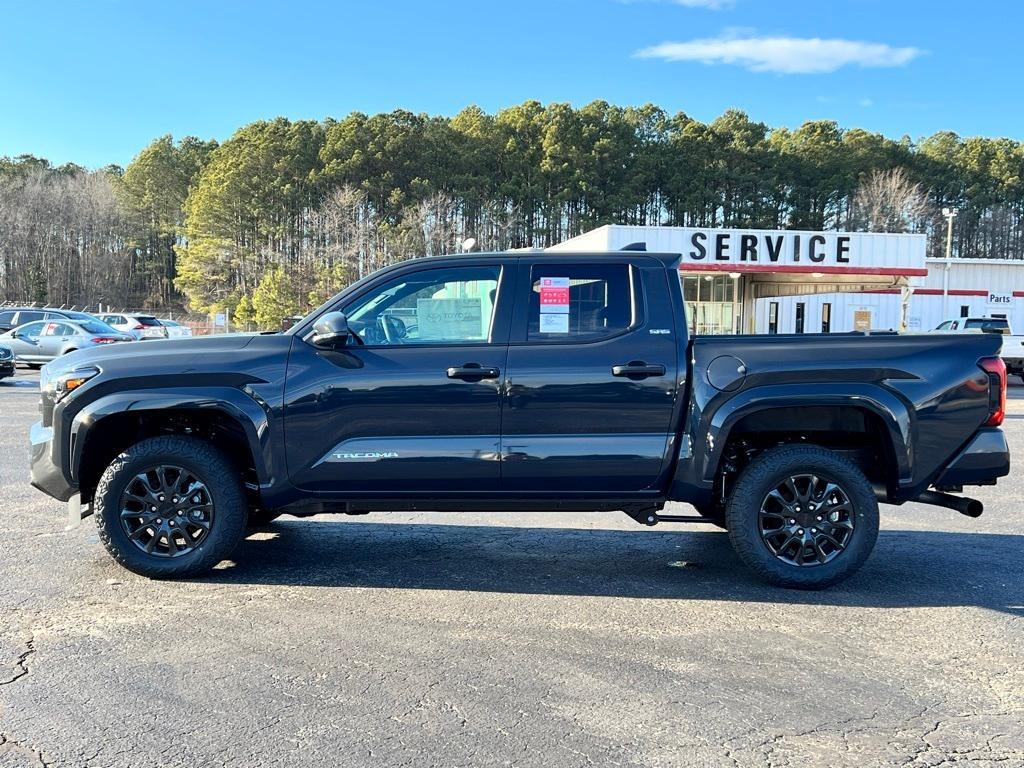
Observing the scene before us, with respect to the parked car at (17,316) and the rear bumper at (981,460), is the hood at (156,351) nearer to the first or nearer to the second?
the rear bumper at (981,460)

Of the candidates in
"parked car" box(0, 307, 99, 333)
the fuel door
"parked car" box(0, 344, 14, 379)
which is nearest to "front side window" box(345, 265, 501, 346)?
the fuel door

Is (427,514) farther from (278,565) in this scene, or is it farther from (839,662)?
(839,662)

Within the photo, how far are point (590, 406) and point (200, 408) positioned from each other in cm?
226

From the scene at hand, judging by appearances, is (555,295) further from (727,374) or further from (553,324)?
(727,374)

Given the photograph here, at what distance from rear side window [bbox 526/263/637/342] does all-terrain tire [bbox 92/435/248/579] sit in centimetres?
201

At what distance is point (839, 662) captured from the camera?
370cm

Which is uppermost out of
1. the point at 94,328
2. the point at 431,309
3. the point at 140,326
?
the point at 140,326

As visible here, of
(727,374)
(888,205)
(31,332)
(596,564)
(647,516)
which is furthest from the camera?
(888,205)

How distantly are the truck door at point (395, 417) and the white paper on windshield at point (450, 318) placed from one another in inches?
3.7

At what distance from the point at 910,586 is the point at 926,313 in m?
43.6

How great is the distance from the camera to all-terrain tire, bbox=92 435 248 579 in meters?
4.70

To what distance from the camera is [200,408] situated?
183 inches

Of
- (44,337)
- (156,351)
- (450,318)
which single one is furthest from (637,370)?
(44,337)

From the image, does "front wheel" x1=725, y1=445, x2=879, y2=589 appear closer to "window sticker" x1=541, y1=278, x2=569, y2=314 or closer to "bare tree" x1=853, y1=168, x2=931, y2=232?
"window sticker" x1=541, y1=278, x2=569, y2=314
